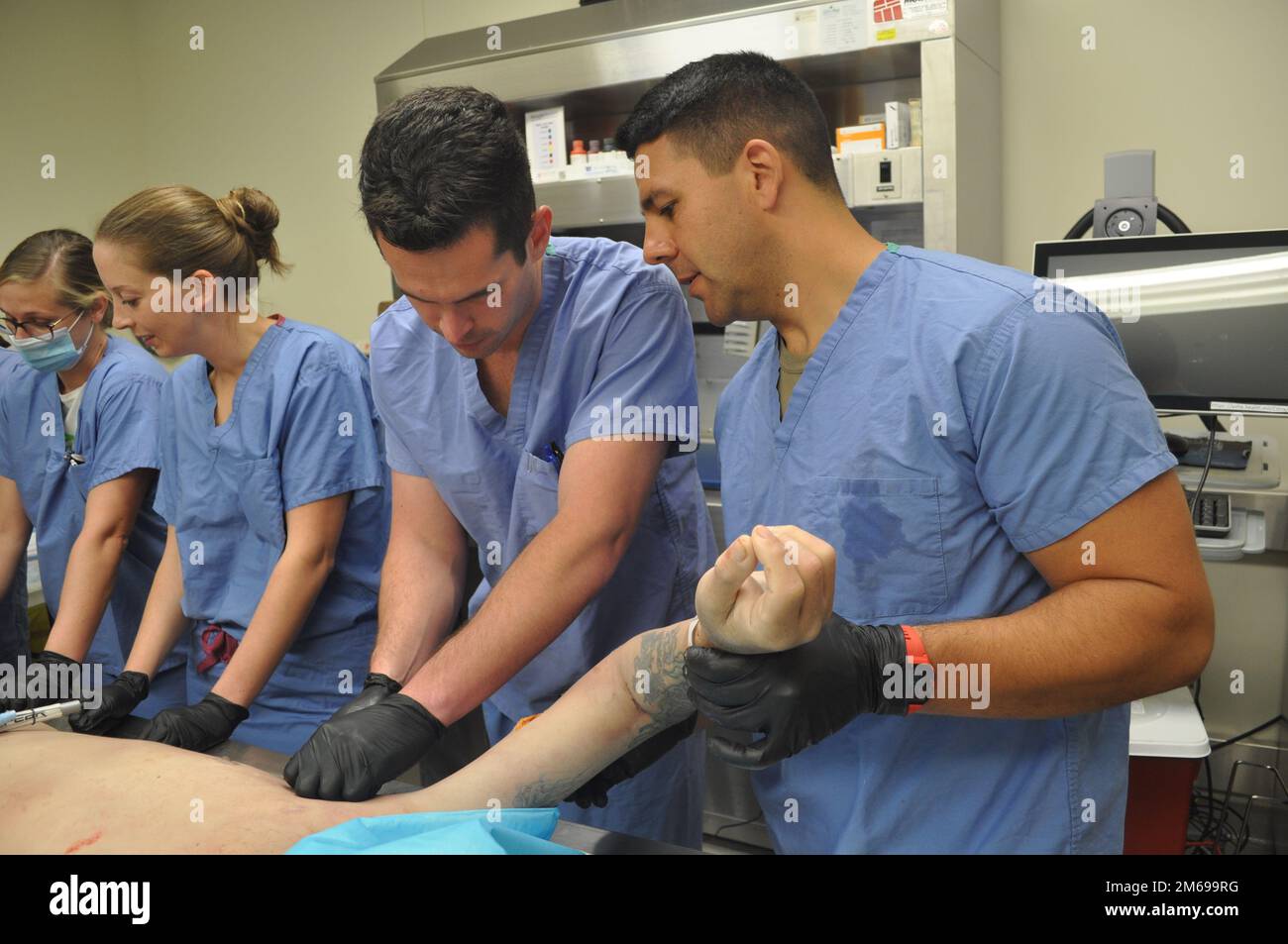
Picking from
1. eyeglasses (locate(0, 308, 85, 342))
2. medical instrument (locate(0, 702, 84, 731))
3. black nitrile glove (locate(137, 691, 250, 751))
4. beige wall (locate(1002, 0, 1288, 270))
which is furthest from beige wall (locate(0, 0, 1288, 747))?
medical instrument (locate(0, 702, 84, 731))

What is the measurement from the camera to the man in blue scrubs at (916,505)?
94cm

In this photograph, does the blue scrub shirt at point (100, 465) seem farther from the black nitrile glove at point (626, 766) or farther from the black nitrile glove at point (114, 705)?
the black nitrile glove at point (626, 766)

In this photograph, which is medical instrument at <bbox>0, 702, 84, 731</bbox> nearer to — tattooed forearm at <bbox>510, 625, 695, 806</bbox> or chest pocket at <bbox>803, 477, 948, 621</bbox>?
tattooed forearm at <bbox>510, 625, 695, 806</bbox>

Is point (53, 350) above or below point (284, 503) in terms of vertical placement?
above

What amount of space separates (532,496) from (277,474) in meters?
0.49

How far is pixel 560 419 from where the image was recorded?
1.43 m

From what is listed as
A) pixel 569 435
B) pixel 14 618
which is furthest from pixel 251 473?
pixel 14 618

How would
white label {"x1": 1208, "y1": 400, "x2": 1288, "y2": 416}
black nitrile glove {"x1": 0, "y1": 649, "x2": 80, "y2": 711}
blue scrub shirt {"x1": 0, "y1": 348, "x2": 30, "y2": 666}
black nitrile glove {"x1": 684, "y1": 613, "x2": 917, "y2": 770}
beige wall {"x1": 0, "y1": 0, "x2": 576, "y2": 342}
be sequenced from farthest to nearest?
1. beige wall {"x1": 0, "y1": 0, "x2": 576, "y2": 342}
2. blue scrub shirt {"x1": 0, "y1": 348, "x2": 30, "y2": 666}
3. white label {"x1": 1208, "y1": 400, "x2": 1288, "y2": 416}
4. black nitrile glove {"x1": 0, "y1": 649, "x2": 80, "y2": 711}
5. black nitrile glove {"x1": 684, "y1": 613, "x2": 917, "y2": 770}

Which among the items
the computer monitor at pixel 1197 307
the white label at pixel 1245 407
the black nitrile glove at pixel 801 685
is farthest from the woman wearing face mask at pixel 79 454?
the white label at pixel 1245 407

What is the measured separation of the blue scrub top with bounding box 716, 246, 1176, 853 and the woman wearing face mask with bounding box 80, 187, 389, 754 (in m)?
0.82

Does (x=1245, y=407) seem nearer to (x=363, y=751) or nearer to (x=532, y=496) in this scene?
(x=532, y=496)

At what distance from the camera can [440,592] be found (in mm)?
1521

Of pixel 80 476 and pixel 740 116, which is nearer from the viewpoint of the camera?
pixel 740 116

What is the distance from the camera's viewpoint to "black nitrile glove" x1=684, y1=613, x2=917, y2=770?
0.93 meters
